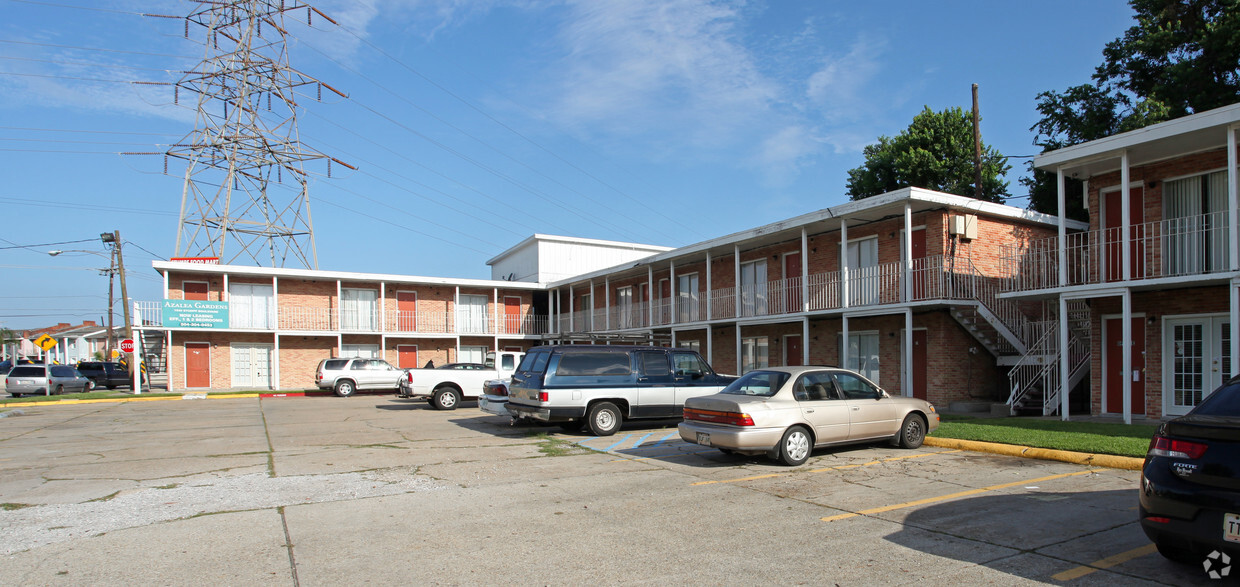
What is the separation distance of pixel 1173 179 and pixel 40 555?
18.7 metres

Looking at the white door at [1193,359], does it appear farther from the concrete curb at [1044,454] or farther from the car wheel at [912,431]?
the car wheel at [912,431]

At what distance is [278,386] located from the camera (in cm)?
3244

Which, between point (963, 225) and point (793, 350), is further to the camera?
point (793, 350)

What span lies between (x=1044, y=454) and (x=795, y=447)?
3.55 metres

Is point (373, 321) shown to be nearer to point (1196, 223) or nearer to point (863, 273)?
point (863, 273)

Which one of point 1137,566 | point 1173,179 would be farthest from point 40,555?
point 1173,179

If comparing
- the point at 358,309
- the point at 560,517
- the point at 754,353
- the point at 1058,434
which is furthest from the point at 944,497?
the point at 358,309

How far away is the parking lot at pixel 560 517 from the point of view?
5379 mm

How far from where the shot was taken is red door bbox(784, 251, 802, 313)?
73.8 feet

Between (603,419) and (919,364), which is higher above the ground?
(919,364)

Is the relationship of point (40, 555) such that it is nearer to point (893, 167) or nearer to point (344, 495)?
point (344, 495)

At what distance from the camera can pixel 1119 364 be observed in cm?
1544

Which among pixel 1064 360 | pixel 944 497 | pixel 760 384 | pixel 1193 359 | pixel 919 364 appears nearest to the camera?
pixel 944 497

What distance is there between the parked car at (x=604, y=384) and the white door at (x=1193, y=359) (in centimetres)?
887
